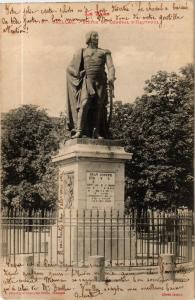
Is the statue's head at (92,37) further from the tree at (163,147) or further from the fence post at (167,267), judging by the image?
the tree at (163,147)

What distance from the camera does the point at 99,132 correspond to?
609 inches

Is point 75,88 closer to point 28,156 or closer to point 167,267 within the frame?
point 167,267

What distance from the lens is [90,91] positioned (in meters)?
15.0

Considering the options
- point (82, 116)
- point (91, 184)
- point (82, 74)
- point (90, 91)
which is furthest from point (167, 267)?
point (82, 74)

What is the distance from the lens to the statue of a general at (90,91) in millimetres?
15055

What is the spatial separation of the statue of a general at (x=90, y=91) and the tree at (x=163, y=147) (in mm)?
12475

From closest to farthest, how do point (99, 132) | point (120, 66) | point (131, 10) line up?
point (131, 10) < point (99, 132) < point (120, 66)

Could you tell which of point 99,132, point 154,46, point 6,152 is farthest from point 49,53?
point 6,152

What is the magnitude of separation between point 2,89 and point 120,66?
37.3 ft

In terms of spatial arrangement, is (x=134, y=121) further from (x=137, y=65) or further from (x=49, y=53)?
(x=49, y=53)

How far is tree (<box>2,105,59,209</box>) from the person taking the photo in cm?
3553

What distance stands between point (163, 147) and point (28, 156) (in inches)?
418

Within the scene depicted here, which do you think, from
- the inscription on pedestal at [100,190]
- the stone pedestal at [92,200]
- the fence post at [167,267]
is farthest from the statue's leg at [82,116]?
the fence post at [167,267]

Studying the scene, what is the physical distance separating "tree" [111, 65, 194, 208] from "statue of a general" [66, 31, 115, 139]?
1247 centimetres
